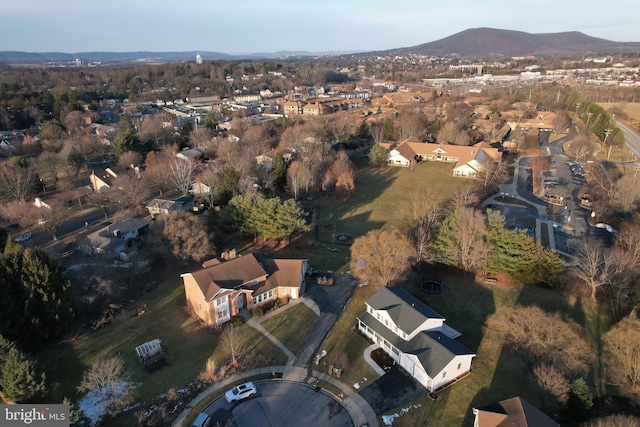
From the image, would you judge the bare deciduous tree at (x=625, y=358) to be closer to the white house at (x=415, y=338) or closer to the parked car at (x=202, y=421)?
the white house at (x=415, y=338)

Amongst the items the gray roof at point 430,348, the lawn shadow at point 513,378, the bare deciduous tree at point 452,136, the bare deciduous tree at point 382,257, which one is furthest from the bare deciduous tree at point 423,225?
the bare deciduous tree at point 452,136

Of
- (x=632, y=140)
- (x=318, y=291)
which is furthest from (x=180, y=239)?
(x=632, y=140)

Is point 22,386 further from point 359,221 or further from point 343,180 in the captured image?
point 343,180

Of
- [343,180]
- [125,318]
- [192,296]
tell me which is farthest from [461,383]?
[343,180]

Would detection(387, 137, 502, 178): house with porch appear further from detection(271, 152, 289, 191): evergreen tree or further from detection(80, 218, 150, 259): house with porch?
detection(80, 218, 150, 259): house with porch

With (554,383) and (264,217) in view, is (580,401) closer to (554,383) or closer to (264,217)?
(554,383)

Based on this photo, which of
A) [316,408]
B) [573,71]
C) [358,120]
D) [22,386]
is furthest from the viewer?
[573,71]
